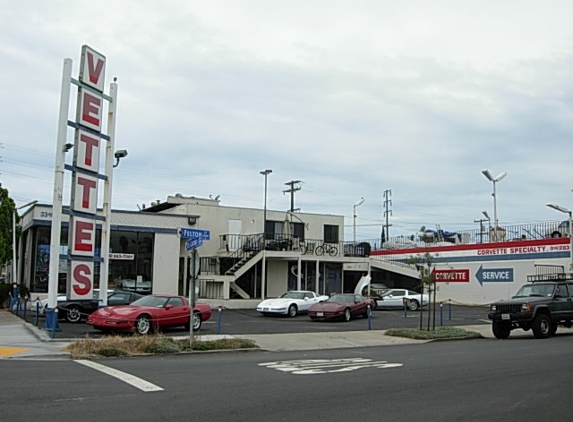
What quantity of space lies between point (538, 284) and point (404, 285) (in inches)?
1013

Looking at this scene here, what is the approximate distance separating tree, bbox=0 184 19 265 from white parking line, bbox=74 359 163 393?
2494cm

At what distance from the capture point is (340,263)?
42.5m

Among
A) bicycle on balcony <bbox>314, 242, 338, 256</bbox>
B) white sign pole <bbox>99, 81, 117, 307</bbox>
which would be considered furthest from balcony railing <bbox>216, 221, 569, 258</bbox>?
white sign pole <bbox>99, 81, 117, 307</bbox>

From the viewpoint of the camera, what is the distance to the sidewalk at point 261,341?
Answer: 606 inches

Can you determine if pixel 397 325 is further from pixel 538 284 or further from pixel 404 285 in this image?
pixel 404 285

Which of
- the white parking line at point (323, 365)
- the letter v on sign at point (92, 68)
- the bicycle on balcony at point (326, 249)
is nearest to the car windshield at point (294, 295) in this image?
the bicycle on balcony at point (326, 249)

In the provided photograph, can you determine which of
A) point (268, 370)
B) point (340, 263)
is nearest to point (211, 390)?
point (268, 370)

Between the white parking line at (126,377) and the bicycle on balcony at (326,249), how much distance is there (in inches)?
1059

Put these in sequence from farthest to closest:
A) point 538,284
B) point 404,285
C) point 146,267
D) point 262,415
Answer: point 404,285 → point 146,267 → point 538,284 → point 262,415

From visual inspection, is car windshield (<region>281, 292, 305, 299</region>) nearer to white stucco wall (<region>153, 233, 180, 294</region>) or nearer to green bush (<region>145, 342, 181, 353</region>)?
white stucco wall (<region>153, 233, 180, 294</region>)

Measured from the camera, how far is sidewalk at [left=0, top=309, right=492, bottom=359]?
50.5 ft

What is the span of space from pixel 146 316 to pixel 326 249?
70.8 ft

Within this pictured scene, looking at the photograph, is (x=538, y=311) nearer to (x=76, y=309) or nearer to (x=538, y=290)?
(x=538, y=290)

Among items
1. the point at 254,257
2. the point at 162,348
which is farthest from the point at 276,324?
the point at 254,257
